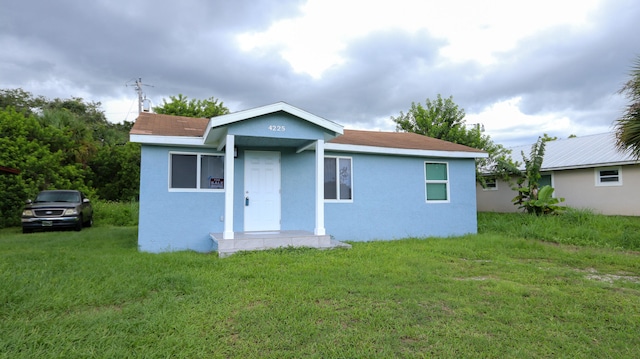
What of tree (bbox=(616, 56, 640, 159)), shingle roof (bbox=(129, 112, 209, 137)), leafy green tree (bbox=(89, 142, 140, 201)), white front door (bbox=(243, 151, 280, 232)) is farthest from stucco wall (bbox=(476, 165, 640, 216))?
leafy green tree (bbox=(89, 142, 140, 201))

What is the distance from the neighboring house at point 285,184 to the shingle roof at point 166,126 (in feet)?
0.10

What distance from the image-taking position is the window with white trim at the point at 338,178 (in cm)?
948

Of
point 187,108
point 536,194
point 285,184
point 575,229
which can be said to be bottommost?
point 575,229

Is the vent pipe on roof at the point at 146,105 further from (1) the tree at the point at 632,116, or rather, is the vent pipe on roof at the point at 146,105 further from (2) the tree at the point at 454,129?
(2) the tree at the point at 454,129

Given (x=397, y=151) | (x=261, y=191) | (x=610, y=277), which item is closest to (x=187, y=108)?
(x=261, y=191)

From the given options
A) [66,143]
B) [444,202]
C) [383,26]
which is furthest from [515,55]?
[66,143]

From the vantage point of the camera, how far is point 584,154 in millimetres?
15852

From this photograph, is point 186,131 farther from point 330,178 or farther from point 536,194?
point 536,194

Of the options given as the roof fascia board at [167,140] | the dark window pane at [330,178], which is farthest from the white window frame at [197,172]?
the dark window pane at [330,178]

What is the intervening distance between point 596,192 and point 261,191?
14305 millimetres

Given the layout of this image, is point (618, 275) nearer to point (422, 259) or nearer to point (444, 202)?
point (422, 259)

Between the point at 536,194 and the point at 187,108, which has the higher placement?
the point at 187,108

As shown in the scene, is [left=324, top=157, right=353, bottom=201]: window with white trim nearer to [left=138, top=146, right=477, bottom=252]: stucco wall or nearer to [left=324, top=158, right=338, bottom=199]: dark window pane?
[left=324, top=158, right=338, bottom=199]: dark window pane

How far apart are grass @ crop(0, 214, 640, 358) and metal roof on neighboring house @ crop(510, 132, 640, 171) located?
9.54 metres
